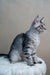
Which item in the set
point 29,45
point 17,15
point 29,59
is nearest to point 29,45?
point 29,45

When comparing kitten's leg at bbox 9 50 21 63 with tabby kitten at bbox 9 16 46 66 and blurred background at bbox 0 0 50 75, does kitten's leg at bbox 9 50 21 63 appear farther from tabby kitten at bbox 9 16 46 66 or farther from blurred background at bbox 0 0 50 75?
blurred background at bbox 0 0 50 75

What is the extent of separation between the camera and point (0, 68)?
1111 millimetres

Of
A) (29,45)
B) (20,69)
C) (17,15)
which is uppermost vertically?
(17,15)

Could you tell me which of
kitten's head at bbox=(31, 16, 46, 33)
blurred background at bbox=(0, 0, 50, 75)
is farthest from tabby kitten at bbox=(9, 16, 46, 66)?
blurred background at bbox=(0, 0, 50, 75)

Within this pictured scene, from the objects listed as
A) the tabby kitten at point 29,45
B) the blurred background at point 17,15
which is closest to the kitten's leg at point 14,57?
the tabby kitten at point 29,45

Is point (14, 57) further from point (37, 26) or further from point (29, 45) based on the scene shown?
point (37, 26)

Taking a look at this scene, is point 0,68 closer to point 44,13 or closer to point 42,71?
point 42,71

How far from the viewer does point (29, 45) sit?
1189mm

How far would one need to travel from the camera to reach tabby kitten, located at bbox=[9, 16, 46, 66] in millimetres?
1189

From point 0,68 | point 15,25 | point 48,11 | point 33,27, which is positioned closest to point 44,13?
point 48,11

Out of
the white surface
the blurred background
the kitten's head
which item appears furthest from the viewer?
the blurred background

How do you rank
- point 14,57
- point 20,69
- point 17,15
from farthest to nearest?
point 17,15 → point 14,57 → point 20,69

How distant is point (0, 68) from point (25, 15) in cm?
77

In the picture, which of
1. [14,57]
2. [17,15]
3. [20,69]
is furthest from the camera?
[17,15]
